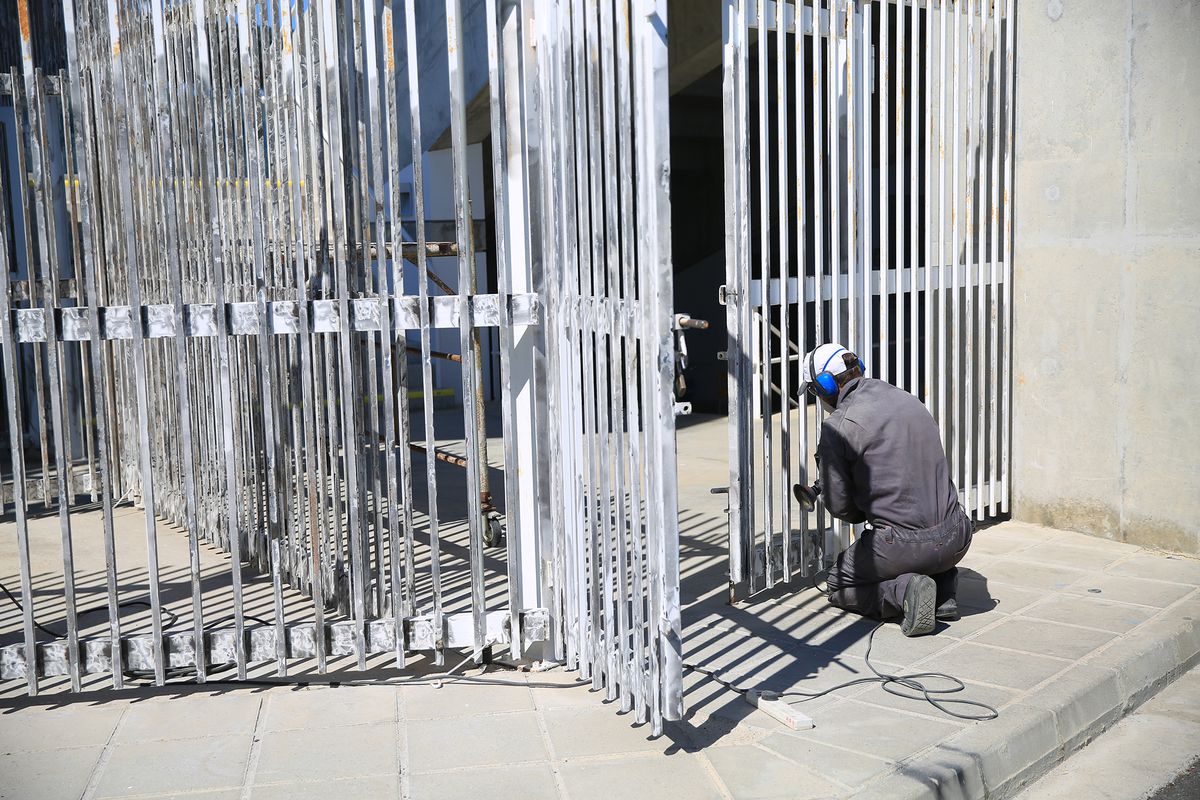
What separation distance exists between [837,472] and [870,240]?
144cm

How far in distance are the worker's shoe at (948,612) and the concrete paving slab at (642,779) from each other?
80.0 inches

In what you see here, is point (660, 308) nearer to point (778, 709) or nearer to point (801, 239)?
point (778, 709)

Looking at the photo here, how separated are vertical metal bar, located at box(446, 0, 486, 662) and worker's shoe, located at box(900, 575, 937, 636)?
6.66 ft

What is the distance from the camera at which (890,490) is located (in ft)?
18.7

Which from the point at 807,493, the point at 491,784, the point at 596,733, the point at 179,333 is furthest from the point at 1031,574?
the point at 179,333

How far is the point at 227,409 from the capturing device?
4602 mm

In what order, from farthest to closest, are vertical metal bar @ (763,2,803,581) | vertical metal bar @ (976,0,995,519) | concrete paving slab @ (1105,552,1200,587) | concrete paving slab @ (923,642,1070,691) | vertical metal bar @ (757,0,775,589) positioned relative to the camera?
vertical metal bar @ (976,0,995,519) → concrete paving slab @ (1105,552,1200,587) → vertical metal bar @ (763,2,803,581) → vertical metal bar @ (757,0,775,589) → concrete paving slab @ (923,642,1070,691)

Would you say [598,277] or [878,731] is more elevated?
[598,277]

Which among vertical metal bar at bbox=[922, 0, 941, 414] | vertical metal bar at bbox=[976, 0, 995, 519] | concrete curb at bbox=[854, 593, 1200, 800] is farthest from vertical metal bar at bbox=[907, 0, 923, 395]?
concrete curb at bbox=[854, 593, 1200, 800]

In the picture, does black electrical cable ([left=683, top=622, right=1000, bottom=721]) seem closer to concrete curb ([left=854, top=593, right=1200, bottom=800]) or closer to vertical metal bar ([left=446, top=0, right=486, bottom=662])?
concrete curb ([left=854, top=593, right=1200, bottom=800])

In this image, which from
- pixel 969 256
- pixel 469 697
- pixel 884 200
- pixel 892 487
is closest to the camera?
pixel 469 697

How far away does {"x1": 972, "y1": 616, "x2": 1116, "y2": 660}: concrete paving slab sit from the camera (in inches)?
210

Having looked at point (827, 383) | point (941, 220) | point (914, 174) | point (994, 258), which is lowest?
point (827, 383)

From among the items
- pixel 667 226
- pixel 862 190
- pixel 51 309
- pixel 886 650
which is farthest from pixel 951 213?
pixel 51 309
